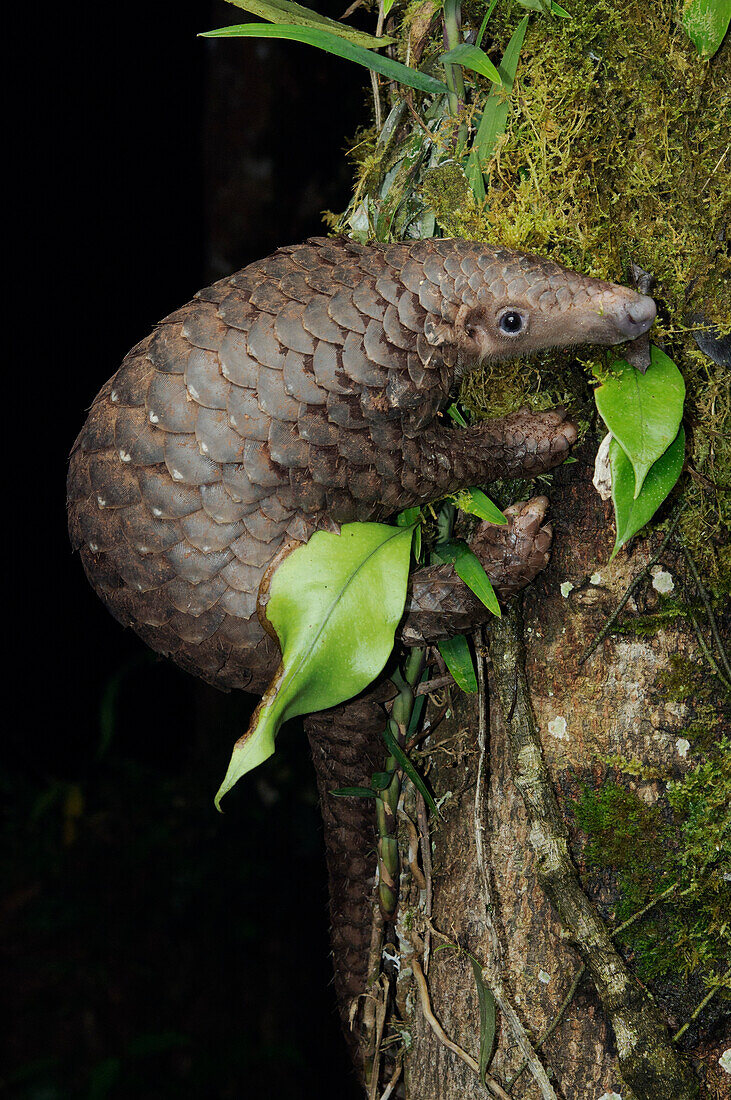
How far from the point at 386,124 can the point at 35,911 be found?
3498mm

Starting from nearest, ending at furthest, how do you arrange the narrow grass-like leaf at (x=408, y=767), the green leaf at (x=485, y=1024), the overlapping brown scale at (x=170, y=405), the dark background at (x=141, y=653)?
the overlapping brown scale at (x=170, y=405)
the green leaf at (x=485, y=1024)
the narrow grass-like leaf at (x=408, y=767)
the dark background at (x=141, y=653)

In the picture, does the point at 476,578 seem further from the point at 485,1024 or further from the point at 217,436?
the point at 485,1024

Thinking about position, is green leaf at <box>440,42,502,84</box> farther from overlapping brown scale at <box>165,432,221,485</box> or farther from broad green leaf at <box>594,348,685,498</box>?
overlapping brown scale at <box>165,432,221,485</box>

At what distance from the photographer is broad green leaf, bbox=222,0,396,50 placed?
4.87ft

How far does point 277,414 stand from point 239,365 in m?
0.09

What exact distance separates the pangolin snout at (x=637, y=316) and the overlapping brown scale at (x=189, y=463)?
63cm

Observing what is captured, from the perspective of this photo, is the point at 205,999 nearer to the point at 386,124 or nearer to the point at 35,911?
the point at 35,911

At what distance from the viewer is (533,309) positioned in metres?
1.39

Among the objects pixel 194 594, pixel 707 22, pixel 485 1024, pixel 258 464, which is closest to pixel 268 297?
pixel 258 464

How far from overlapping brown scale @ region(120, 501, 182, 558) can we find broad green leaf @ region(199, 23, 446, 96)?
0.71 metres

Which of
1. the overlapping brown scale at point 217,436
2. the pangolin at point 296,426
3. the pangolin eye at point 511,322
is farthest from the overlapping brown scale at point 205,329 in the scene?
the pangolin eye at point 511,322

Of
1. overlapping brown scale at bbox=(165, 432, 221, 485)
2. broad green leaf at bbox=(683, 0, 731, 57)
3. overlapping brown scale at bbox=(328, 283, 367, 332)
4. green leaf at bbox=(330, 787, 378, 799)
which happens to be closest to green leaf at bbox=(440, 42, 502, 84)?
broad green leaf at bbox=(683, 0, 731, 57)

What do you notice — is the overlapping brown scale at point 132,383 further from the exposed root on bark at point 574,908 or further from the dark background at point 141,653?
the dark background at point 141,653

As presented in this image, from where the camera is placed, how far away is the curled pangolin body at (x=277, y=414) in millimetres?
1374
